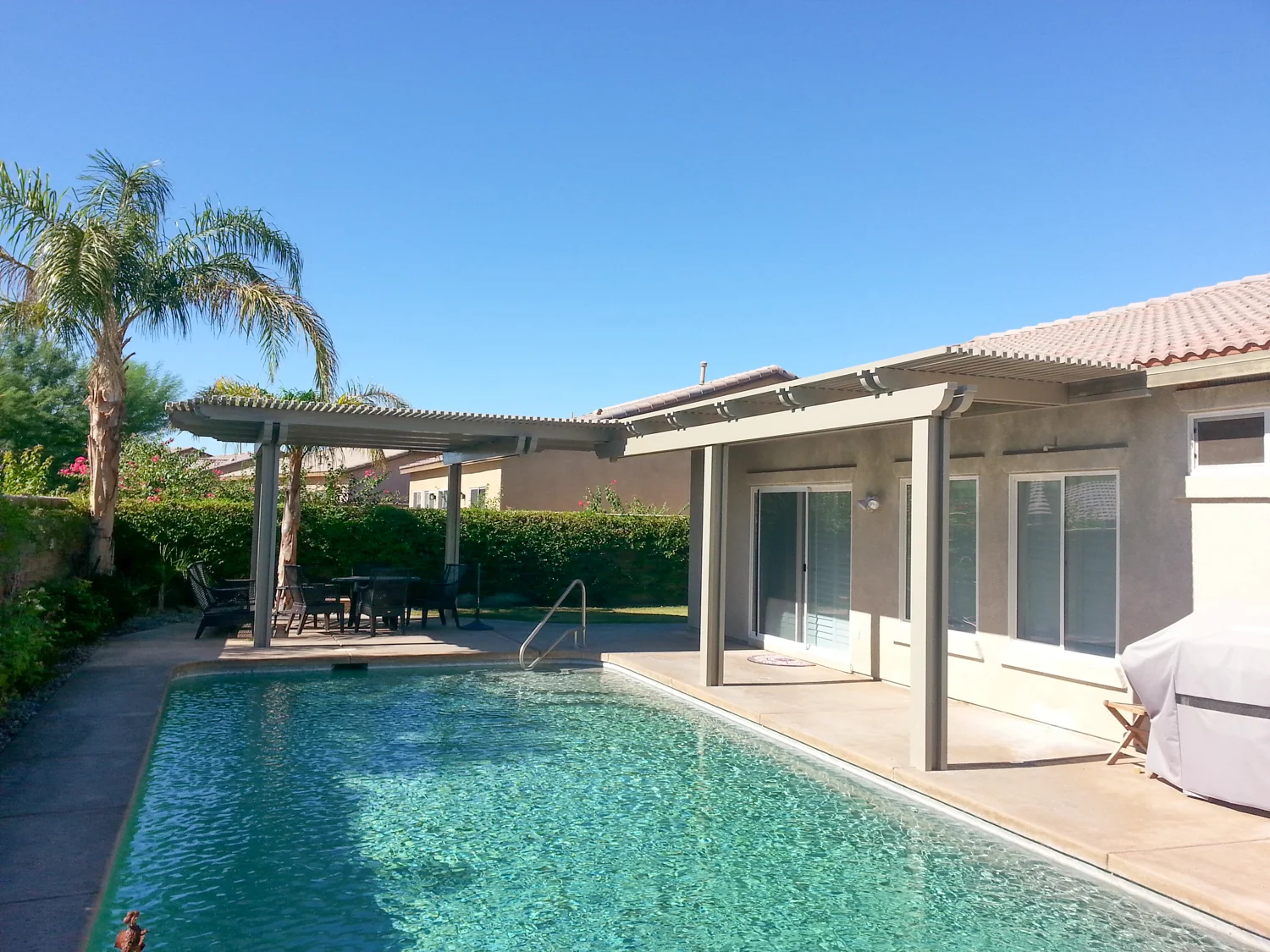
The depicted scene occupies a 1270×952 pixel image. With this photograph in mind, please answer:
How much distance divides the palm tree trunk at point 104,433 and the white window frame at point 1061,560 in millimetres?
13601

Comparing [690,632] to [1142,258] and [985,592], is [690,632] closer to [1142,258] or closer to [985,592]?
[985,592]

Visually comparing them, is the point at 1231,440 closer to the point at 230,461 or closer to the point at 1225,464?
the point at 1225,464

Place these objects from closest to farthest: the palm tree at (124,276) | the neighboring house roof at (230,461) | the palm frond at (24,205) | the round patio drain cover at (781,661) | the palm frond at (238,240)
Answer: the round patio drain cover at (781,661) → the palm tree at (124,276) → the palm frond at (24,205) → the palm frond at (238,240) → the neighboring house roof at (230,461)

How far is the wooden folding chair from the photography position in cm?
761

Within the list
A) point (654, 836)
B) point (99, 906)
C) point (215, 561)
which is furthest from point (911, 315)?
point (99, 906)

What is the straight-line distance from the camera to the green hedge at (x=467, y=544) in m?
17.5

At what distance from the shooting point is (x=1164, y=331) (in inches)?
372

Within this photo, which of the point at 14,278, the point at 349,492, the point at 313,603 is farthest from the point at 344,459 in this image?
the point at 313,603

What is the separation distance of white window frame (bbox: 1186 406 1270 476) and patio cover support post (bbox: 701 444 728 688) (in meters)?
4.77

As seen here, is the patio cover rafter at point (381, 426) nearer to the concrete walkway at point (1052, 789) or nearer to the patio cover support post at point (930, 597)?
the concrete walkway at point (1052, 789)

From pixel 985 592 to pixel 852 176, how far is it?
1206 centimetres

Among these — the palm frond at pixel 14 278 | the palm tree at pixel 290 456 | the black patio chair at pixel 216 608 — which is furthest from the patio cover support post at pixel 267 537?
the palm frond at pixel 14 278

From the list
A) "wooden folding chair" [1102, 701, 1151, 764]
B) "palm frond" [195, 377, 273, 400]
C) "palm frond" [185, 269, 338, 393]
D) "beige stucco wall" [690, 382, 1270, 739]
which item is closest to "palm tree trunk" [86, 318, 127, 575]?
"palm frond" [185, 269, 338, 393]

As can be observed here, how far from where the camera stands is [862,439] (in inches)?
480
